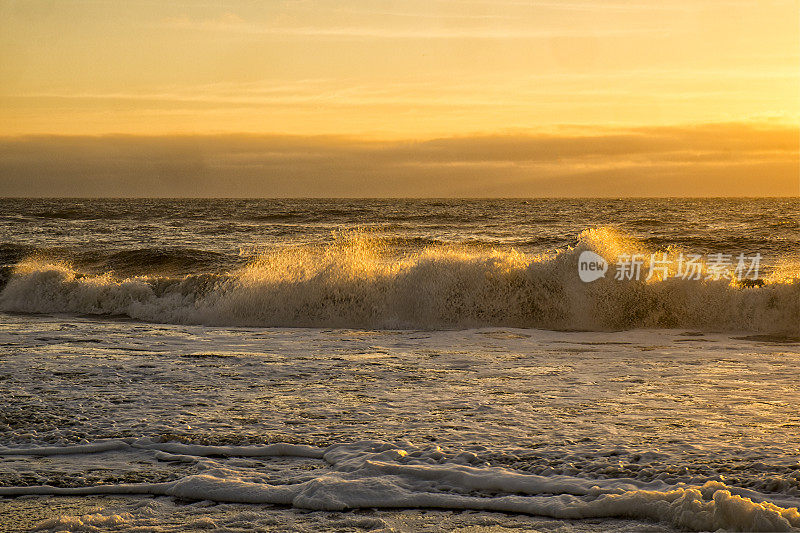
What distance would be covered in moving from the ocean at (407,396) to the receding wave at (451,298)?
1.7 inches

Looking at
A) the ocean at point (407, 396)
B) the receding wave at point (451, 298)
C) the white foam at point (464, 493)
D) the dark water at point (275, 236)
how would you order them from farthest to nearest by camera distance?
the dark water at point (275, 236) < the receding wave at point (451, 298) < the ocean at point (407, 396) < the white foam at point (464, 493)

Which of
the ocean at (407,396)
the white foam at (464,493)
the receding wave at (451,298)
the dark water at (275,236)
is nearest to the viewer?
the white foam at (464,493)

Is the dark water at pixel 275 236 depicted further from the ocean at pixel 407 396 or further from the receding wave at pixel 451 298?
the ocean at pixel 407 396

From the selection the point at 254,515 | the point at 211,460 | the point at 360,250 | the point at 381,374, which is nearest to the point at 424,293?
the point at 360,250

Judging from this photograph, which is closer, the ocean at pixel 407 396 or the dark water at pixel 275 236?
the ocean at pixel 407 396

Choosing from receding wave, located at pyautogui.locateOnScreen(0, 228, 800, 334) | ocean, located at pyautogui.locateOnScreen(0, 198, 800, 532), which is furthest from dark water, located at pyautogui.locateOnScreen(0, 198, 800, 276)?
ocean, located at pyautogui.locateOnScreen(0, 198, 800, 532)

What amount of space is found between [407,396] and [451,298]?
610cm

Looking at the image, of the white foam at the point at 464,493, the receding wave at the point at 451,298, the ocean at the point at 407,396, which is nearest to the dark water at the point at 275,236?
the receding wave at the point at 451,298

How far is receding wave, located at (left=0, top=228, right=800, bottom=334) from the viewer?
1151 cm

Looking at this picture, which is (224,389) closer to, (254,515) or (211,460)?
(211,460)

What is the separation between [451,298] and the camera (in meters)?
12.5

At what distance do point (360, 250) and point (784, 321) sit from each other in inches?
317

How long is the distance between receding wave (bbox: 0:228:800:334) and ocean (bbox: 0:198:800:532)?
1.7 inches

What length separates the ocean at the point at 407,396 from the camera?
13.1 ft
